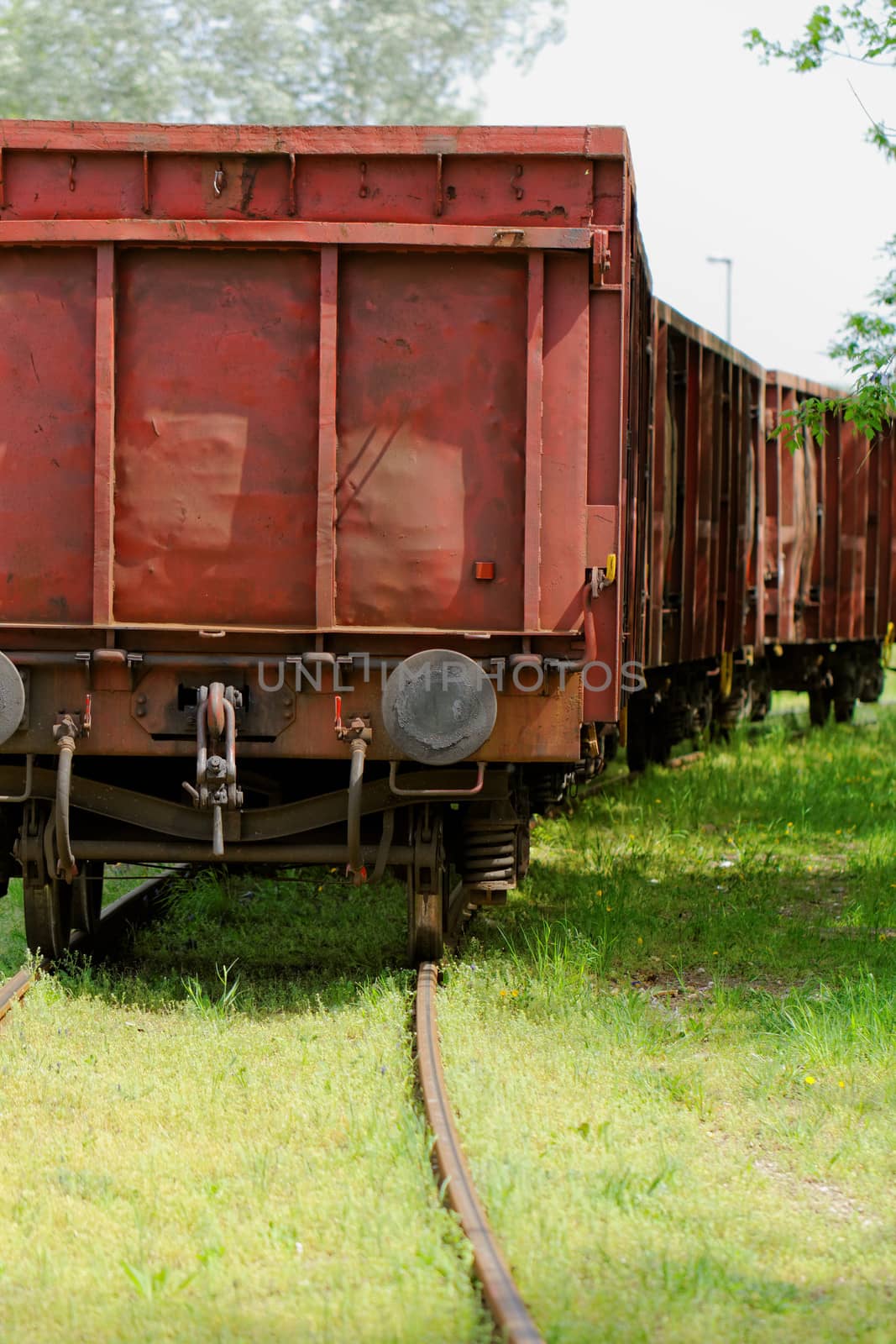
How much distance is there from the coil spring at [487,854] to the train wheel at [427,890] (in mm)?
149

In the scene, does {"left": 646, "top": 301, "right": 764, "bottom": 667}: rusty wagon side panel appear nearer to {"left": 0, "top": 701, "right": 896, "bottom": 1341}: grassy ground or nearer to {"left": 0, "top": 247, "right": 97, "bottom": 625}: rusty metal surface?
{"left": 0, "top": 701, "right": 896, "bottom": 1341}: grassy ground

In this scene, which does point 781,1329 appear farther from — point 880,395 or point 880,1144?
point 880,395

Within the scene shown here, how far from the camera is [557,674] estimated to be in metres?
6.37

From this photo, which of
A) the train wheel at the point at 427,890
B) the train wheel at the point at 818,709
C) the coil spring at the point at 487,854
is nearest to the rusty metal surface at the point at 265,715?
the train wheel at the point at 427,890

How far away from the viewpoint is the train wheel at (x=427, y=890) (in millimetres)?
6758

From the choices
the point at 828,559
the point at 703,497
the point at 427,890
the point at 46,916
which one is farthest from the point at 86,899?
the point at 828,559

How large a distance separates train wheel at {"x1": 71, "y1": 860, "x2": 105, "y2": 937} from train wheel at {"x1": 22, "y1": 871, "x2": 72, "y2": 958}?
106 mm

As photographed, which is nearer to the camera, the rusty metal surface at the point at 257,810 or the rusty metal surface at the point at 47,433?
the rusty metal surface at the point at 47,433

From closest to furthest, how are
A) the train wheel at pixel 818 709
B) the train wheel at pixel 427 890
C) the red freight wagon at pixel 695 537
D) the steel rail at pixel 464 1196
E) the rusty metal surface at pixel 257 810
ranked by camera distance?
the steel rail at pixel 464 1196 < the rusty metal surface at pixel 257 810 < the train wheel at pixel 427 890 < the red freight wagon at pixel 695 537 < the train wheel at pixel 818 709

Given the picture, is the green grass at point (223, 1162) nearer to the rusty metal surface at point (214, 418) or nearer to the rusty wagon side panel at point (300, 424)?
the rusty wagon side panel at point (300, 424)

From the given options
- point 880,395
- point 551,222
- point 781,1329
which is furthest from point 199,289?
point 781,1329

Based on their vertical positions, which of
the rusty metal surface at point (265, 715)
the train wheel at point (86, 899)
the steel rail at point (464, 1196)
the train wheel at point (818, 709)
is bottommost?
the steel rail at point (464, 1196)

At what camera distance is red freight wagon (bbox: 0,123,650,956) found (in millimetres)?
6312

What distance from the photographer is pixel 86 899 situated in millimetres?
7223
